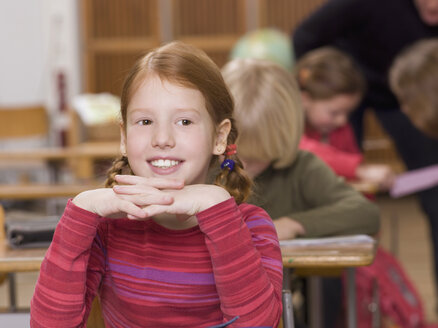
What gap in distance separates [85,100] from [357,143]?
2.07m

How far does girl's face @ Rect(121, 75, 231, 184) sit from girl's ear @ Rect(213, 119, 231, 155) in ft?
0.13

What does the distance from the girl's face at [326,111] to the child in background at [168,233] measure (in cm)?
153

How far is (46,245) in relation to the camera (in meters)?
1.66

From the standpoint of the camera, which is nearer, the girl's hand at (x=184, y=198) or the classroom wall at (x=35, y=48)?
the girl's hand at (x=184, y=198)

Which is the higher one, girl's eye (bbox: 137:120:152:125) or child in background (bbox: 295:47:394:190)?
girl's eye (bbox: 137:120:152:125)

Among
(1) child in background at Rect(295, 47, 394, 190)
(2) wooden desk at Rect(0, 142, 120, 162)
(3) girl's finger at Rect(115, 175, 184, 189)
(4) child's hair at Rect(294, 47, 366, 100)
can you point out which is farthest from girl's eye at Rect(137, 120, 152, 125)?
(2) wooden desk at Rect(0, 142, 120, 162)

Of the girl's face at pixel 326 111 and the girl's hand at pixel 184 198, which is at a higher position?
the girl's hand at pixel 184 198

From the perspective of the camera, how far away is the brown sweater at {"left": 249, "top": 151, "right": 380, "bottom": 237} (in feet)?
5.83

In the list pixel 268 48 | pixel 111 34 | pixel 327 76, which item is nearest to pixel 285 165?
pixel 327 76

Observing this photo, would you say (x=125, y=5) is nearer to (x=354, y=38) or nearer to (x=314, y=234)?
(x=354, y=38)

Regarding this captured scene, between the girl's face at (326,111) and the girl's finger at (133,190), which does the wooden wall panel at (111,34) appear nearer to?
the girl's face at (326,111)

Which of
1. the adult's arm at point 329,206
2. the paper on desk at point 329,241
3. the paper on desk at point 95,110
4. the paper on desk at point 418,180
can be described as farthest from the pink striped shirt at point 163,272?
the paper on desk at point 95,110

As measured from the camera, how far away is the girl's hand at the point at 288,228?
5.58ft

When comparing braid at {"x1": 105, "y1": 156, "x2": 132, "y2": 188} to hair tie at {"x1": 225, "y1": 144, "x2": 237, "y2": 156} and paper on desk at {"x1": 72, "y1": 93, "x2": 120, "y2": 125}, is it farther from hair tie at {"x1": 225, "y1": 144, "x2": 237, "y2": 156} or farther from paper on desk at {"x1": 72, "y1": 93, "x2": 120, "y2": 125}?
paper on desk at {"x1": 72, "y1": 93, "x2": 120, "y2": 125}
